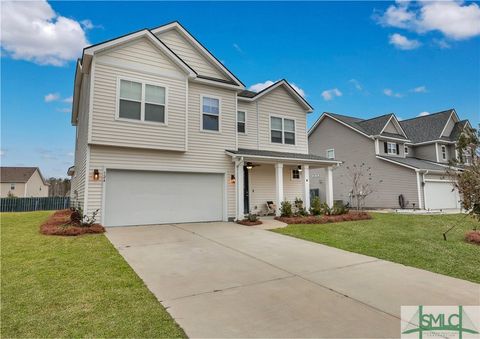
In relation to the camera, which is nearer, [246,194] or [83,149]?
[83,149]

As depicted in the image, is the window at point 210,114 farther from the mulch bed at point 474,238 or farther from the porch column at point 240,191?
the mulch bed at point 474,238

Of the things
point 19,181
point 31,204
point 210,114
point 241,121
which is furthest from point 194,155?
point 19,181

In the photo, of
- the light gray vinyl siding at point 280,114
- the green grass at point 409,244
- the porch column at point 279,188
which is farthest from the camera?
the light gray vinyl siding at point 280,114

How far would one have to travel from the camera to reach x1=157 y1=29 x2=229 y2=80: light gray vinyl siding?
13.3m

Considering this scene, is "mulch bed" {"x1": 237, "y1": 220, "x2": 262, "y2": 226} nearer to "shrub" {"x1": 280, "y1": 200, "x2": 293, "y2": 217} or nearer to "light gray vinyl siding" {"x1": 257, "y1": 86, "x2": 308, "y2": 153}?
"shrub" {"x1": 280, "y1": 200, "x2": 293, "y2": 217}

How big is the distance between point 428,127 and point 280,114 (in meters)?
19.8

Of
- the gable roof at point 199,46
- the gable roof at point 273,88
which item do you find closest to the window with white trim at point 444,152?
the gable roof at point 273,88

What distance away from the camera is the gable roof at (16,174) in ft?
151

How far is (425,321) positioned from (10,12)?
12.7 meters

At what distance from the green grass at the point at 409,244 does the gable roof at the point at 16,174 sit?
52.2 metres

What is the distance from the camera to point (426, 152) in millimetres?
26734

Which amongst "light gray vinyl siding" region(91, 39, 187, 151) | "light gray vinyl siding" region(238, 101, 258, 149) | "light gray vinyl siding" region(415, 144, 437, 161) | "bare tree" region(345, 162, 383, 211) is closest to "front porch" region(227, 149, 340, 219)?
"light gray vinyl siding" region(238, 101, 258, 149)

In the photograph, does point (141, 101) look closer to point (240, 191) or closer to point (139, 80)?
point (139, 80)

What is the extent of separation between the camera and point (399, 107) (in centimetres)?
2927
